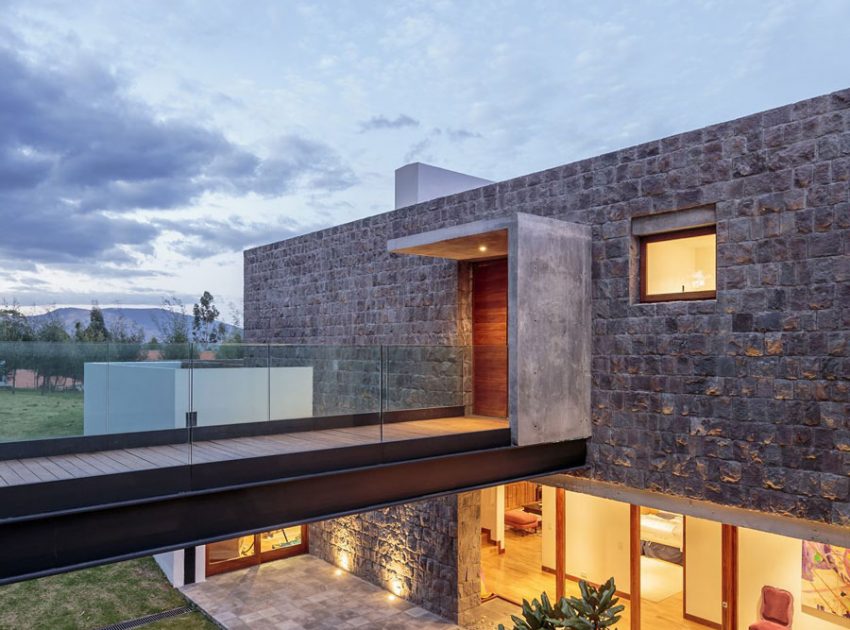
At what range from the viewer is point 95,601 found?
32.2 feet

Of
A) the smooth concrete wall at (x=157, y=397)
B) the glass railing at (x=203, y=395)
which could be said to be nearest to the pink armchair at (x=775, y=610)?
the glass railing at (x=203, y=395)

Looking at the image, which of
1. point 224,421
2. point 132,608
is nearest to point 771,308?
point 224,421

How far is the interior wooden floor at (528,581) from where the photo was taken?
24.0ft

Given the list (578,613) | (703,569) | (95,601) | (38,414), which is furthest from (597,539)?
(95,601)

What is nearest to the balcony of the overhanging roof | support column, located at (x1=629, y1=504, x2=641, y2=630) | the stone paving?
support column, located at (x1=629, y1=504, x2=641, y2=630)

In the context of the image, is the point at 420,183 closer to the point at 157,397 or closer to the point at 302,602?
the point at 157,397

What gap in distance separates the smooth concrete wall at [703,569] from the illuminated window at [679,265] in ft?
8.93

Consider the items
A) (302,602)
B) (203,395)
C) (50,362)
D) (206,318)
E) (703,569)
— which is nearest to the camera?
(50,362)

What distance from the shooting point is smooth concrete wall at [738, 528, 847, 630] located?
6535 mm

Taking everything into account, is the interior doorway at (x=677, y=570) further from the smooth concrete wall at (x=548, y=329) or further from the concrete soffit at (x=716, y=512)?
the smooth concrete wall at (x=548, y=329)

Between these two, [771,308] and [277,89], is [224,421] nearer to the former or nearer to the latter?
[771,308]

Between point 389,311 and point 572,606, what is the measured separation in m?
5.47

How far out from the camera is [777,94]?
55375mm

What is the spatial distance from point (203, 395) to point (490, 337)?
436cm
